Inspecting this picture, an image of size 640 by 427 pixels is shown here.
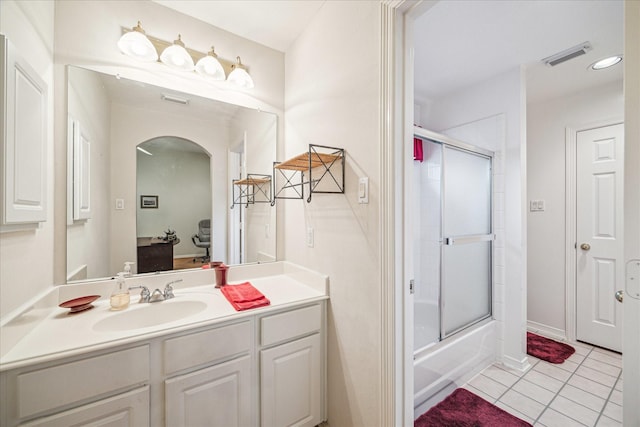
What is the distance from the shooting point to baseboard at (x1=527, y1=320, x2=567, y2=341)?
258cm

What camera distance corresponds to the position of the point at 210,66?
5.26 feet

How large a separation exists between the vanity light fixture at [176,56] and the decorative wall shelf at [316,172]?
0.82m

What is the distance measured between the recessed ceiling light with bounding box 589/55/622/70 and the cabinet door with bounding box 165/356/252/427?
10.7 feet

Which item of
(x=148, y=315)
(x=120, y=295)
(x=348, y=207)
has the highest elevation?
(x=348, y=207)

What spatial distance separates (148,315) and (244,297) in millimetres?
484

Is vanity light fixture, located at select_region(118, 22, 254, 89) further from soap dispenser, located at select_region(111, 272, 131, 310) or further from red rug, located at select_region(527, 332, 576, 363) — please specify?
red rug, located at select_region(527, 332, 576, 363)

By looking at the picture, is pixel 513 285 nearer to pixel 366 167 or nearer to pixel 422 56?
pixel 366 167

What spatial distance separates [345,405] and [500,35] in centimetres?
253

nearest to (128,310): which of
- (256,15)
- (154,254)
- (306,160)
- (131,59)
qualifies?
(154,254)

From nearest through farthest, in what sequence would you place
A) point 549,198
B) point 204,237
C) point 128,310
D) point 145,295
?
point 128,310 → point 145,295 → point 204,237 → point 549,198

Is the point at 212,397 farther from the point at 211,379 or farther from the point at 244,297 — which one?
the point at 244,297

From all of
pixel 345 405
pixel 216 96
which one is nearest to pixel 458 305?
pixel 345 405

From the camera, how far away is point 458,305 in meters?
2.16

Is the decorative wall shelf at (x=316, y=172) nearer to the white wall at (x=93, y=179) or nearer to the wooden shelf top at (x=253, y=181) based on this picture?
the wooden shelf top at (x=253, y=181)
